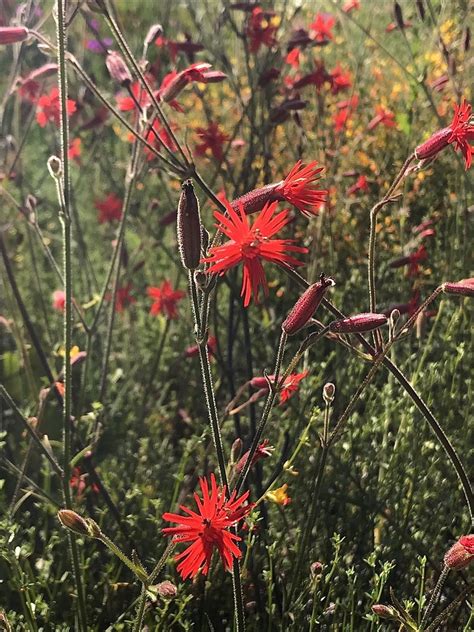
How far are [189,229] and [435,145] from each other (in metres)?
0.41

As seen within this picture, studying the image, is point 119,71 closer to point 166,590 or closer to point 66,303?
point 66,303

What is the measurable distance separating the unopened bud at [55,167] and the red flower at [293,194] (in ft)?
1.32

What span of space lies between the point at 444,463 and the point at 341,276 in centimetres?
109

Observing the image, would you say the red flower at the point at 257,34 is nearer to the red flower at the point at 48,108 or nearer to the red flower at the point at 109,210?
the red flower at the point at 48,108

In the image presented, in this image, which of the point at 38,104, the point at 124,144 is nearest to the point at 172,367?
the point at 38,104

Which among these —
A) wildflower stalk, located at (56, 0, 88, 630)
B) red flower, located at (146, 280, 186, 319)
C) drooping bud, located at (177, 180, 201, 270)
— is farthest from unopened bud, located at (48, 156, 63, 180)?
red flower, located at (146, 280, 186, 319)

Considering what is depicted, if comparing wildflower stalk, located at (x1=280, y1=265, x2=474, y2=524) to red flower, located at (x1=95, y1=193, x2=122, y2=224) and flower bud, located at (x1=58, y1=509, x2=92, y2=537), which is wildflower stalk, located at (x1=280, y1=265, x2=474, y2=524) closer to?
flower bud, located at (x1=58, y1=509, x2=92, y2=537)

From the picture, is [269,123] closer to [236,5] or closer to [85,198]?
[236,5]

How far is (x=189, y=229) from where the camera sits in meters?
1.00

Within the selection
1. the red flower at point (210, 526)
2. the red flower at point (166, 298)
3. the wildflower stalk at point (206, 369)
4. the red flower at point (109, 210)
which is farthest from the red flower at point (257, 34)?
the red flower at point (210, 526)

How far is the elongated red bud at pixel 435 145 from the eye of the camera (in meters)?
1.16

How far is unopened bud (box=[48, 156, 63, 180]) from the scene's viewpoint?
4.41 feet

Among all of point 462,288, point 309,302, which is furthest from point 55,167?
point 462,288

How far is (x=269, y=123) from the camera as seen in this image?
199cm
